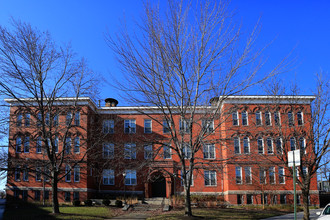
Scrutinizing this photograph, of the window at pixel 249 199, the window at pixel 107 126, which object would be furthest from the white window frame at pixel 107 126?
the window at pixel 249 199

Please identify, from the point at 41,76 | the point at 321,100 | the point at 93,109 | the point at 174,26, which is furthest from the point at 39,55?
the point at 321,100

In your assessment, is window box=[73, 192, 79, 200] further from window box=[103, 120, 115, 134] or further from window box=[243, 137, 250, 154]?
window box=[243, 137, 250, 154]

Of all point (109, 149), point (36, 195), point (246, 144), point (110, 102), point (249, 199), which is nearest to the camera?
point (109, 149)

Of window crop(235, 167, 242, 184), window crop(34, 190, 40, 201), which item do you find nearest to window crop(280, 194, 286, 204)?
window crop(235, 167, 242, 184)

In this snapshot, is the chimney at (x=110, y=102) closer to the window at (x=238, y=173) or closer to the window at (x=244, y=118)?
the window at (x=244, y=118)

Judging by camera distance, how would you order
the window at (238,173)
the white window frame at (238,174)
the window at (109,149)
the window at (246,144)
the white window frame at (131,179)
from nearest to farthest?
the window at (109,149) → the white window frame at (238,174) → the window at (238,173) → the window at (246,144) → the white window frame at (131,179)

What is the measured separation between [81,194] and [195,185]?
12503 millimetres

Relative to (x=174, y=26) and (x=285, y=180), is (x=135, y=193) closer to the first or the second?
Result: (x=285, y=180)

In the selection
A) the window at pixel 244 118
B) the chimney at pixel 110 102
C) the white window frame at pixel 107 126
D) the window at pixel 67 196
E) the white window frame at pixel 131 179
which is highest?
the chimney at pixel 110 102

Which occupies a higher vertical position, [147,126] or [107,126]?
[147,126]

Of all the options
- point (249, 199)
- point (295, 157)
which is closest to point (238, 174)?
point (249, 199)

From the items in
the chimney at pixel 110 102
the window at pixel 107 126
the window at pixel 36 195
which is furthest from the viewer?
the chimney at pixel 110 102

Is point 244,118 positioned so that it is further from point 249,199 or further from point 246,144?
point 249,199

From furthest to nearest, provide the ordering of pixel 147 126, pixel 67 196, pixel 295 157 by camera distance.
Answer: pixel 147 126 < pixel 67 196 < pixel 295 157
